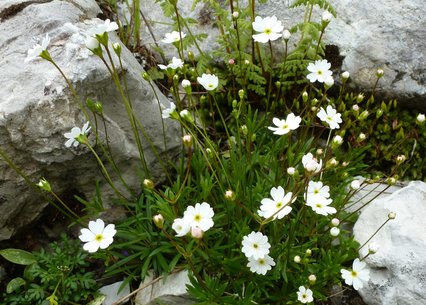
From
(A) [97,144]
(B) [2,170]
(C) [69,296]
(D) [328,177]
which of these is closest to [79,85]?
(A) [97,144]

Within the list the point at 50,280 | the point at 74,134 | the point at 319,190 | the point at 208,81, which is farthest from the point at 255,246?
the point at 50,280

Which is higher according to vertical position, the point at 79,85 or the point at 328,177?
the point at 79,85

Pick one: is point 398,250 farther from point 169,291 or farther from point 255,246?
point 169,291

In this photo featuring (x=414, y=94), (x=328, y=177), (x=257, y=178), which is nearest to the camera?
(x=257, y=178)

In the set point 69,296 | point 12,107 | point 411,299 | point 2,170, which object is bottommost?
point 69,296

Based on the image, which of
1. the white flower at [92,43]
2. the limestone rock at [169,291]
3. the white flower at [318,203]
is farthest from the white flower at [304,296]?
the white flower at [92,43]

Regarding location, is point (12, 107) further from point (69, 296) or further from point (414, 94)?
point (414, 94)
